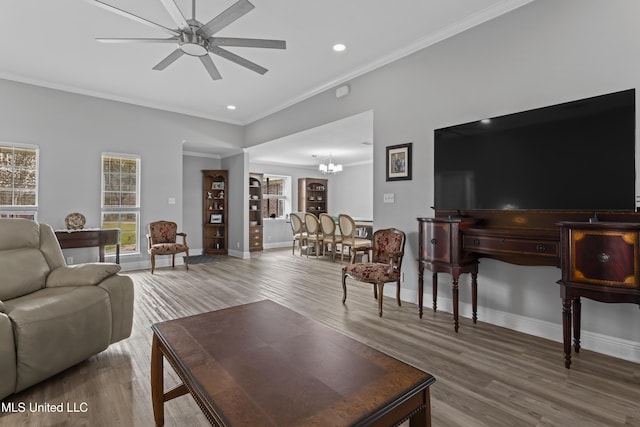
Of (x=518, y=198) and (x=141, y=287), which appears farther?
(x=141, y=287)

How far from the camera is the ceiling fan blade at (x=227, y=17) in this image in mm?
2236

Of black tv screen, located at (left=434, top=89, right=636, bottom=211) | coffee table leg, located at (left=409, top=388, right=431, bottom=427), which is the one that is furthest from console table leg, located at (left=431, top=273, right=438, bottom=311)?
coffee table leg, located at (left=409, top=388, right=431, bottom=427)

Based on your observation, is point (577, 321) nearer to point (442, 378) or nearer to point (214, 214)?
point (442, 378)

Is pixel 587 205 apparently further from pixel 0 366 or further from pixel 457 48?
pixel 0 366

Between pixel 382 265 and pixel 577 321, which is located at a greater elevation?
pixel 382 265

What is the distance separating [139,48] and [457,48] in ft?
12.0

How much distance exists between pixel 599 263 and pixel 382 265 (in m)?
1.89

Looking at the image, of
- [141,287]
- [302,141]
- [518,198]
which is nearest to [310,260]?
[302,141]

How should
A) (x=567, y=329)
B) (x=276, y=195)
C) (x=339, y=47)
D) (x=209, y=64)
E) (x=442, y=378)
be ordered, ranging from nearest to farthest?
1. (x=442, y=378)
2. (x=567, y=329)
3. (x=209, y=64)
4. (x=339, y=47)
5. (x=276, y=195)

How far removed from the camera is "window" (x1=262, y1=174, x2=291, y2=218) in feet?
31.4

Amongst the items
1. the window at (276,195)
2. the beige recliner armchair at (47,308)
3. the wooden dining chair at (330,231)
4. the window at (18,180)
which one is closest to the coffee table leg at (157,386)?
the beige recliner armchair at (47,308)

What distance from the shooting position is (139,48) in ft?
12.5

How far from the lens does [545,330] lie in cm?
271

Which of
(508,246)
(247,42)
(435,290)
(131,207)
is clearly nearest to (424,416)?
(508,246)
